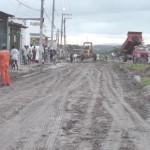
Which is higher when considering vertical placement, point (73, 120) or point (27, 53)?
point (27, 53)

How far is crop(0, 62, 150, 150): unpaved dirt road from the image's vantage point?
9555 millimetres

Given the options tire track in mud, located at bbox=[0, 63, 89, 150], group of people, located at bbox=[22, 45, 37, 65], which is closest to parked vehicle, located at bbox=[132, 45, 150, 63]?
group of people, located at bbox=[22, 45, 37, 65]

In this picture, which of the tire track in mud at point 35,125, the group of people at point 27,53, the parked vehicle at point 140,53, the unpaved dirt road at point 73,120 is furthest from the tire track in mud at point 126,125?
the parked vehicle at point 140,53

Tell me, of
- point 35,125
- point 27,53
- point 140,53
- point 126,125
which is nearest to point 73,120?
point 35,125

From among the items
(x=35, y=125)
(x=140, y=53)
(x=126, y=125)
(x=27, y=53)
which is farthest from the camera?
(x=140, y=53)

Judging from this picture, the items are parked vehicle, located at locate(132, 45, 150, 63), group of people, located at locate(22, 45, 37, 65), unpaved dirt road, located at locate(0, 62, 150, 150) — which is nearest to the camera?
unpaved dirt road, located at locate(0, 62, 150, 150)

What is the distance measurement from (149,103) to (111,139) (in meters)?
7.17

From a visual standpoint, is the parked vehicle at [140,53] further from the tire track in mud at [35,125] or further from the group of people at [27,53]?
the tire track in mud at [35,125]

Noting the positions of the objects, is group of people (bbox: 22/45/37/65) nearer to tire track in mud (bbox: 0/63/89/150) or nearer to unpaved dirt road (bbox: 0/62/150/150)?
unpaved dirt road (bbox: 0/62/150/150)

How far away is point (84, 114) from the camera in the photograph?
44.7 feet

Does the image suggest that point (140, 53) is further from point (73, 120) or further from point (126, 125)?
point (126, 125)

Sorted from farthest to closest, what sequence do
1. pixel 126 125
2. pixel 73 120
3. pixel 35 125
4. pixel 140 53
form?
pixel 140 53, pixel 73 120, pixel 126 125, pixel 35 125

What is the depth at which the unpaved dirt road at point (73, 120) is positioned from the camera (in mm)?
9555

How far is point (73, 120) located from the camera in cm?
1245
